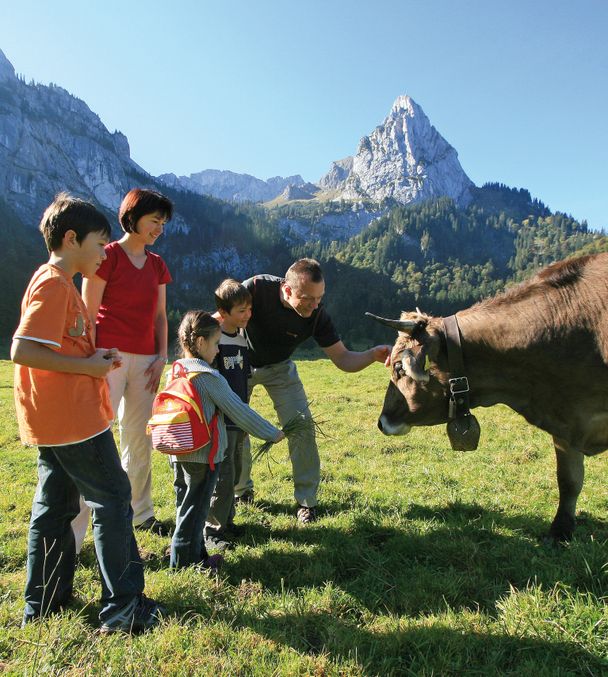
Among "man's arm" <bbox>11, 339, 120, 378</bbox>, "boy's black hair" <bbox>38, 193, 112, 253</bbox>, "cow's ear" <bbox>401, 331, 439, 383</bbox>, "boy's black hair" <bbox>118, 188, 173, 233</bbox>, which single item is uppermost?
"boy's black hair" <bbox>118, 188, 173, 233</bbox>

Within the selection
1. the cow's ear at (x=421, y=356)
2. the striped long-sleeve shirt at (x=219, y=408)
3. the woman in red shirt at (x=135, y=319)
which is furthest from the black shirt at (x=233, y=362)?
the cow's ear at (x=421, y=356)

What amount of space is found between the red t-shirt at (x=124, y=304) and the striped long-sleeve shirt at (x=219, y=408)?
95 cm

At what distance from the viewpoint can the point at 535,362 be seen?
4.35 meters

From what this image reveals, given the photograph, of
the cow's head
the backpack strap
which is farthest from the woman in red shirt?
the cow's head

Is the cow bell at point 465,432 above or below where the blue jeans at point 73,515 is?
above

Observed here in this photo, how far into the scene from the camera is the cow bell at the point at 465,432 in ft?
14.7

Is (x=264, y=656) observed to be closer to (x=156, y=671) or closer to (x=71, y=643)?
(x=156, y=671)

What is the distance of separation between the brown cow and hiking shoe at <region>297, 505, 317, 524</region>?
1.60 meters

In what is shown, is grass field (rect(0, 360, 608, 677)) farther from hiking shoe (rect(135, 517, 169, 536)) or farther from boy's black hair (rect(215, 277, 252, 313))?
boy's black hair (rect(215, 277, 252, 313))

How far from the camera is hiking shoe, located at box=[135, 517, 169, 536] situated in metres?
5.17

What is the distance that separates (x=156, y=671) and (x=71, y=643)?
757 millimetres

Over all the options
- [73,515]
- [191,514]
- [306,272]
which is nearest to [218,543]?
[191,514]

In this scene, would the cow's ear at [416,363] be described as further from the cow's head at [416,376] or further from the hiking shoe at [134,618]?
the hiking shoe at [134,618]

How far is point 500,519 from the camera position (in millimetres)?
5348
